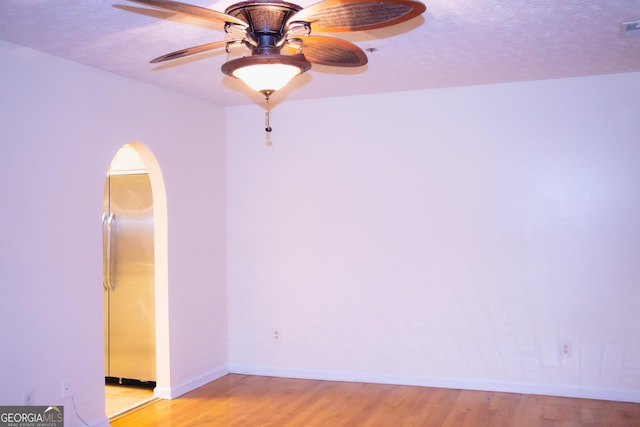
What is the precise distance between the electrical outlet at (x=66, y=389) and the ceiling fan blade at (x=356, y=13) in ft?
9.59

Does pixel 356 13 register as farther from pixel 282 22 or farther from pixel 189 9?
pixel 189 9

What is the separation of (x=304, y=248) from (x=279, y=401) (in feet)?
4.57

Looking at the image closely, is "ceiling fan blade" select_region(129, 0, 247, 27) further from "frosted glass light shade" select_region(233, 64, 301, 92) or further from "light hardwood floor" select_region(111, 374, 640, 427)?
"light hardwood floor" select_region(111, 374, 640, 427)

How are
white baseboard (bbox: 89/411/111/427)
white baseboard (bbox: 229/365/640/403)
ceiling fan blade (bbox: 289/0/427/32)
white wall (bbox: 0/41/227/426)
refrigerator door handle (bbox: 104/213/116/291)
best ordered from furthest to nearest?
refrigerator door handle (bbox: 104/213/116/291) < white baseboard (bbox: 229/365/640/403) < white baseboard (bbox: 89/411/111/427) < white wall (bbox: 0/41/227/426) < ceiling fan blade (bbox: 289/0/427/32)

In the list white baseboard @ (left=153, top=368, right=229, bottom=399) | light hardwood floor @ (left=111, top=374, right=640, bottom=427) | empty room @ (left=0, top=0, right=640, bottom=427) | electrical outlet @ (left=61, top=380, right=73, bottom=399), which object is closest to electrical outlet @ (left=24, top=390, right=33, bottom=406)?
empty room @ (left=0, top=0, right=640, bottom=427)

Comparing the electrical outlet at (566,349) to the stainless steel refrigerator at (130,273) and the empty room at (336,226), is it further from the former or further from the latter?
the stainless steel refrigerator at (130,273)

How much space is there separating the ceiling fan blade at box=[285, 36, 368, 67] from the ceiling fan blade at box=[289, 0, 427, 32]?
15 centimetres

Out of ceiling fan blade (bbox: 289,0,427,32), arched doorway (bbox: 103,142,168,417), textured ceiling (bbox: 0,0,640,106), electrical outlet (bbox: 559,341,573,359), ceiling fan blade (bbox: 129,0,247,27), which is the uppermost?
textured ceiling (bbox: 0,0,640,106)

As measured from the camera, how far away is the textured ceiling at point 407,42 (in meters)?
3.21

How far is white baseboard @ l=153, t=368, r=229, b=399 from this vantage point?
508 cm

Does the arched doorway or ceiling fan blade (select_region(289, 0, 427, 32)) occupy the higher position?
ceiling fan blade (select_region(289, 0, 427, 32))

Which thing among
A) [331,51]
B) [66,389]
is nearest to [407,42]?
[331,51]

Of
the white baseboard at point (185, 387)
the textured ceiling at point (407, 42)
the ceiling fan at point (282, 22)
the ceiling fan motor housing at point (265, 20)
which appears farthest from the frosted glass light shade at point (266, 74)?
the white baseboard at point (185, 387)

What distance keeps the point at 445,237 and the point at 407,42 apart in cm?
198
